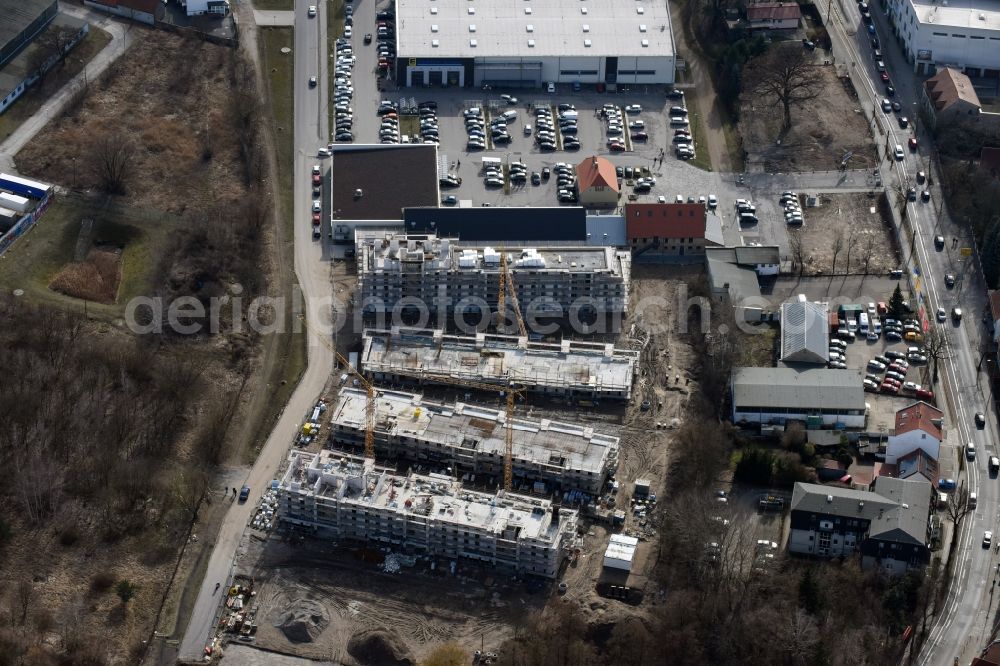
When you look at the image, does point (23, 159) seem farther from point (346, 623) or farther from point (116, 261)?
point (346, 623)

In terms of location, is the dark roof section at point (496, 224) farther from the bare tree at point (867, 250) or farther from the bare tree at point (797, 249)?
the bare tree at point (867, 250)

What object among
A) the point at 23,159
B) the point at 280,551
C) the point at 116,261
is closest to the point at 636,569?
the point at 280,551

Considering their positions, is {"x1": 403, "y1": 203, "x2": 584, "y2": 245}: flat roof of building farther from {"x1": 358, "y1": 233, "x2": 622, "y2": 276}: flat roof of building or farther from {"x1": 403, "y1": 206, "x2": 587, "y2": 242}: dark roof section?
{"x1": 358, "y1": 233, "x2": 622, "y2": 276}: flat roof of building

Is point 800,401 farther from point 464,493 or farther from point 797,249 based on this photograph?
point 464,493

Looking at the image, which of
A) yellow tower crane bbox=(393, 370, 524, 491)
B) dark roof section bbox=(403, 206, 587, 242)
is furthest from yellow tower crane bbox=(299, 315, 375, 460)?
dark roof section bbox=(403, 206, 587, 242)

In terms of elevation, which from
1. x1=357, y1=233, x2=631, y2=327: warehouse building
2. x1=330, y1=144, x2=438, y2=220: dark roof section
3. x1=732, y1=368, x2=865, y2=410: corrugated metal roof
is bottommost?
x1=732, y1=368, x2=865, y2=410: corrugated metal roof

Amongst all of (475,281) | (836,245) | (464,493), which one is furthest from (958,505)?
(475,281)
